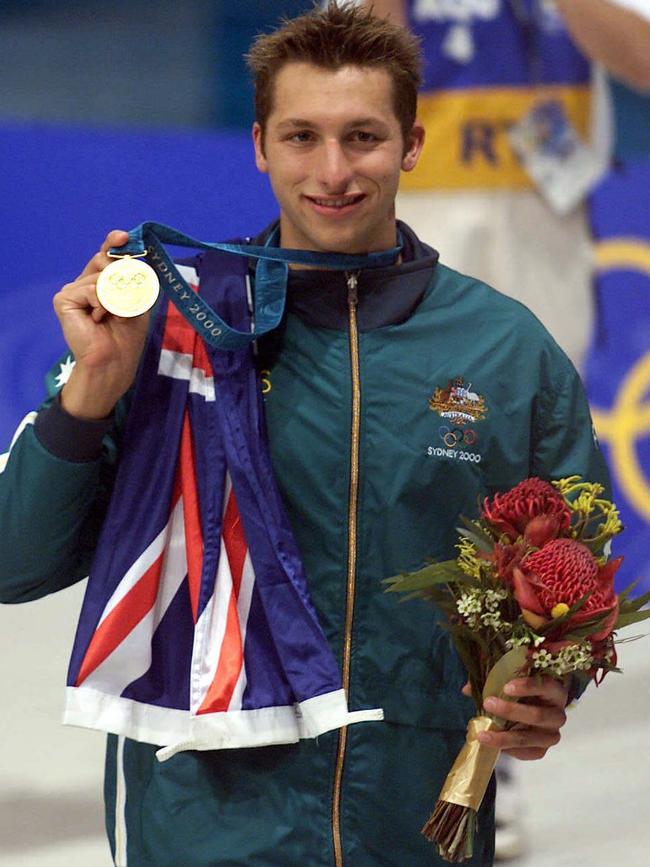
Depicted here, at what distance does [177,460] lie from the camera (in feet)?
6.70

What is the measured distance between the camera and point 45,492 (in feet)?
6.38

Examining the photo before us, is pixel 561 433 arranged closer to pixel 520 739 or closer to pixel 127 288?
pixel 520 739

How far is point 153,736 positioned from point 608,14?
3.46 metres

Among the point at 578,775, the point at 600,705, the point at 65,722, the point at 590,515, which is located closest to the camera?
the point at 65,722

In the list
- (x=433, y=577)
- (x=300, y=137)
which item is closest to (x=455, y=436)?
(x=433, y=577)

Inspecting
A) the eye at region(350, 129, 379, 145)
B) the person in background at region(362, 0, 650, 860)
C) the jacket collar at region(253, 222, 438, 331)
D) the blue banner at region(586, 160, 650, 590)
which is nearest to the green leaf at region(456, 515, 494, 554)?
the jacket collar at region(253, 222, 438, 331)

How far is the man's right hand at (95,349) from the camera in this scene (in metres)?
1.95

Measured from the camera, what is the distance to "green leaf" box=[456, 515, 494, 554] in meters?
1.95

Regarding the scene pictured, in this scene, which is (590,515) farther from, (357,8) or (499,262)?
(499,262)

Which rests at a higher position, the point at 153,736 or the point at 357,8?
the point at 357,8

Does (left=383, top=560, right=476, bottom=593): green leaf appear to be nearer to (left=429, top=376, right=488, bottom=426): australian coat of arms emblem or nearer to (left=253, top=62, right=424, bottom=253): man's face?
(left=429, top=376, right=488, bottom=426): australian coat of arms emblem

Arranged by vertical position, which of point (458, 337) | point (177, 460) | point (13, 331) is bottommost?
point (177, 460)

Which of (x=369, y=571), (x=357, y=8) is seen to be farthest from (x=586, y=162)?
(x=369, y=571)

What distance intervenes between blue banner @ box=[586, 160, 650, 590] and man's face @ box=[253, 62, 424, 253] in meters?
2.96
